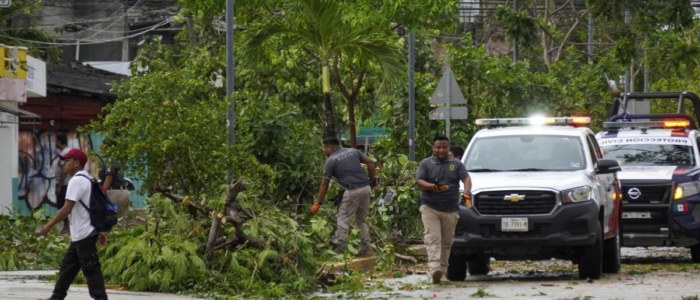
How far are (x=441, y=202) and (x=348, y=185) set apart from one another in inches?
84.9

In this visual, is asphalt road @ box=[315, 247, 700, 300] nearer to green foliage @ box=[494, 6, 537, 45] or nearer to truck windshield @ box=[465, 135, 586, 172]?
truck windshield @ box=[465, 135, 586, 172]

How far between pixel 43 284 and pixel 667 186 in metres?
9.00

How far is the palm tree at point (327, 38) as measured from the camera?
909 inches

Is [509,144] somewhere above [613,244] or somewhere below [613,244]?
above

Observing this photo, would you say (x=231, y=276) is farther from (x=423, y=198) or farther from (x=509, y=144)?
(x=509, y=144)

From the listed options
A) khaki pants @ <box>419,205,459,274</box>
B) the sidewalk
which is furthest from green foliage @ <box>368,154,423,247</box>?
the sidewalk

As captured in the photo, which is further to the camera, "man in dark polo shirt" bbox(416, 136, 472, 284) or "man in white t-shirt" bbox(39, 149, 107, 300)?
"man in dark polo shirt" bbox(416, 136, 472, 284)

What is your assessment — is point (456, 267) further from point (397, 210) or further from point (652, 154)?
point (652, 154)

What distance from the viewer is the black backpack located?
12594 mm

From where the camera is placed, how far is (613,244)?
18.2 m

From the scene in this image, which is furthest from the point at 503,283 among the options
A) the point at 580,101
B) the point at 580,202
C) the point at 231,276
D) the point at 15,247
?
the point at 580,101

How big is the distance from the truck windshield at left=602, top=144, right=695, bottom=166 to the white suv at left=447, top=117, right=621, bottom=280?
3267mm

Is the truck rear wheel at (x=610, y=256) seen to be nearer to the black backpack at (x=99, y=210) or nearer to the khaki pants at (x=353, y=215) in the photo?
the khaki pants at (x=353, y=215)

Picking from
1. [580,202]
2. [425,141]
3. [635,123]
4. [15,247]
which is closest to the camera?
[580,202]
